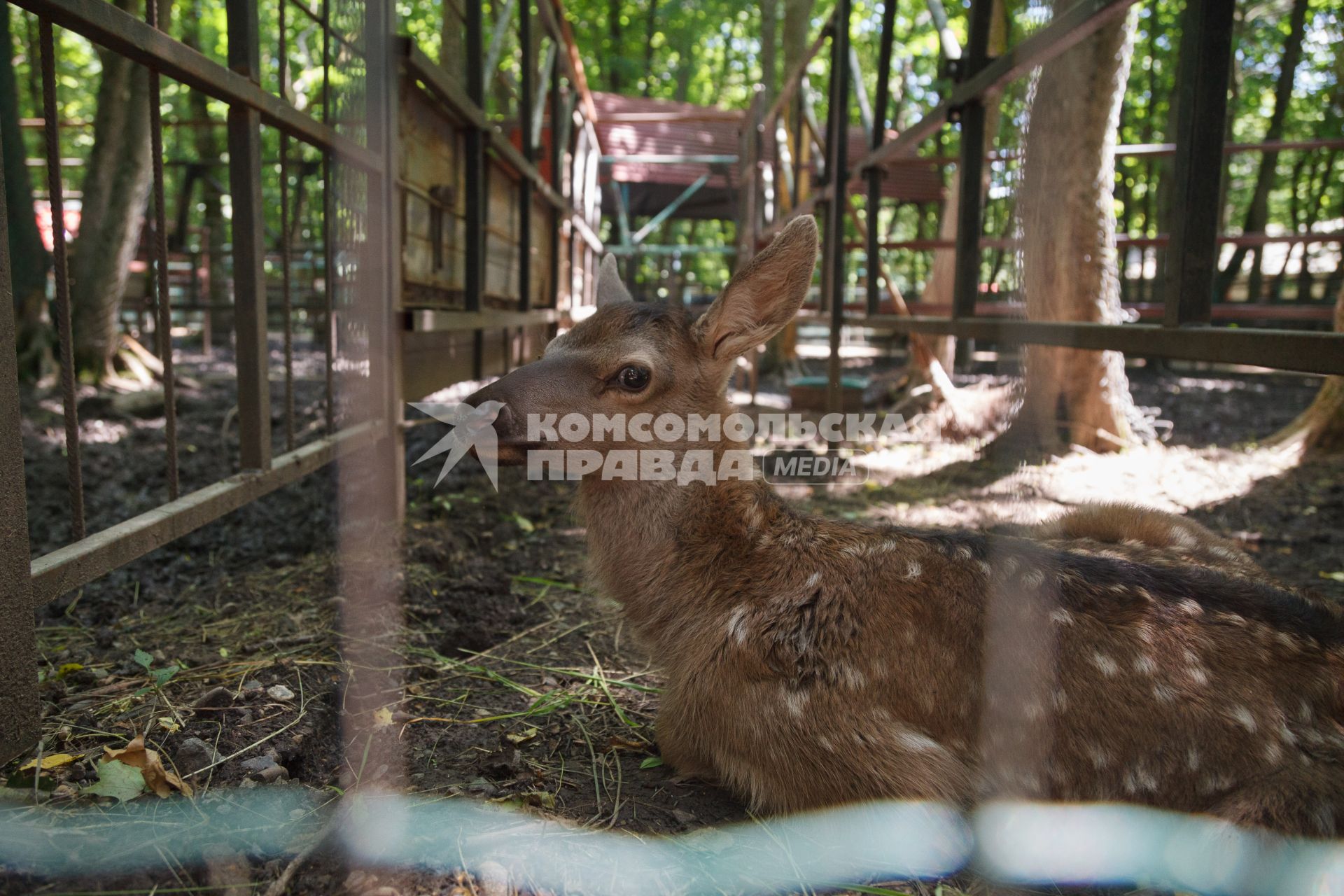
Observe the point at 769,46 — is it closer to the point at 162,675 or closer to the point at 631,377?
the point at 631,377

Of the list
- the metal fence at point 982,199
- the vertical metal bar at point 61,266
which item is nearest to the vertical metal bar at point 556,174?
the metal fence at point 982,199

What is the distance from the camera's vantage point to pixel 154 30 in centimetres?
270

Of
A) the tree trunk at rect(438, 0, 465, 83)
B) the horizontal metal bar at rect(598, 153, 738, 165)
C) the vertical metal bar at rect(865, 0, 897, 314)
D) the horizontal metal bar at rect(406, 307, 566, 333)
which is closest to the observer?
the horizontal metal bar at rect(406, 307, 566, 333)

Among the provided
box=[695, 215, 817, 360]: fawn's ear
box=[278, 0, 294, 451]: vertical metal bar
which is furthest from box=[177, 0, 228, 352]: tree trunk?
box=[695, 215, 817, 360]: fawn's ear

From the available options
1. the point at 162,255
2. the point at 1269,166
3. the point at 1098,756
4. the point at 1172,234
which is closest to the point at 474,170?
the point at 162,255

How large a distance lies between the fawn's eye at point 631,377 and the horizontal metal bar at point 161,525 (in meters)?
1.47

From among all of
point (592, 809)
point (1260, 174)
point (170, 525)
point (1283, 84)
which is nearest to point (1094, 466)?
point (592, 809)

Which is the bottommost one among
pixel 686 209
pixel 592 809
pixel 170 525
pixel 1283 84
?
pixel 592 809

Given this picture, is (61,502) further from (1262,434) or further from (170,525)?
(1262,434)

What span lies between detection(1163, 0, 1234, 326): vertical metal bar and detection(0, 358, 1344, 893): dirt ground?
161cm

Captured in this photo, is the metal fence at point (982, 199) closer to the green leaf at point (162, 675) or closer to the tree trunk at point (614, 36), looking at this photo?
the green leaf at point (162, 675)

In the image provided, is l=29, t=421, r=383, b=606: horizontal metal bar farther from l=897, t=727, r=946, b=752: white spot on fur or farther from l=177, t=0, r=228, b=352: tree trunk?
l=177, t=0, r=228, b=352: tree trunk

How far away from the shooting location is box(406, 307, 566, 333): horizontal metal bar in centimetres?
433

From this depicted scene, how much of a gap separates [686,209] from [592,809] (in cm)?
1899
